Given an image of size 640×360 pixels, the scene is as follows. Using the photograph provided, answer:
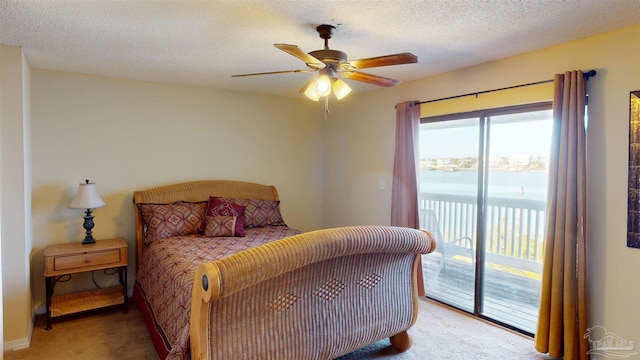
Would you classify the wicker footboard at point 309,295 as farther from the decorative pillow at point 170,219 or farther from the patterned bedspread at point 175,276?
the decorative pillow at point 170,219

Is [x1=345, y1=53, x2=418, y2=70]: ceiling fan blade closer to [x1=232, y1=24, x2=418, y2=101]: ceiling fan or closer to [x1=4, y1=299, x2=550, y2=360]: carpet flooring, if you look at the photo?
[x1=232, y1=24, x2=418, y2=101]: ceiling fan

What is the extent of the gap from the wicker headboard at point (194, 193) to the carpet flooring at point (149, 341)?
758 mm

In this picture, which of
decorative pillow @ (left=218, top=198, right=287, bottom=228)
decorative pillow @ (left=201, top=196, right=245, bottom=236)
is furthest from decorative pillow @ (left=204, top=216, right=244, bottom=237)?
decorative pillow @ (left=218, top=198, right=287, bottom=228)

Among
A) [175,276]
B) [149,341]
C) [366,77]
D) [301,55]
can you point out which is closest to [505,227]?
[366,77]

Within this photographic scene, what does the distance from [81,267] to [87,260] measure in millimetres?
73

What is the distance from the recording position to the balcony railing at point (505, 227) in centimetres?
307

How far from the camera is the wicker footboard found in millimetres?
1772

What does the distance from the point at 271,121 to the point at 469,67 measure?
249 cm

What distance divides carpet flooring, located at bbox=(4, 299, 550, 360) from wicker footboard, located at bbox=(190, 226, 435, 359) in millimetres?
350

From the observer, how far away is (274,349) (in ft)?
6.55

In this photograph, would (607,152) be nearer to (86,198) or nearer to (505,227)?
(505,227)

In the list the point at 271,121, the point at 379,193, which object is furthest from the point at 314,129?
the point at 379,193

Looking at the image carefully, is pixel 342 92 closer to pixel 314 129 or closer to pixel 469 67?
pixel 469 67

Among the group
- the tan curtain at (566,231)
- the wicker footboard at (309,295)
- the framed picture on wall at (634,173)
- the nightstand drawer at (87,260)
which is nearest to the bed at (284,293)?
the wicker footboard at (309,295)
